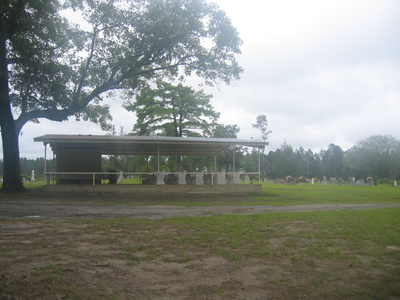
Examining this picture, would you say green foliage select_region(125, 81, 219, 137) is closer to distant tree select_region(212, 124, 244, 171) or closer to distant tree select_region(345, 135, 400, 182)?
distant tree select_region(212, 124, 244, 171)

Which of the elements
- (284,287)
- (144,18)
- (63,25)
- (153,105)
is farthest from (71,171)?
(284,287)

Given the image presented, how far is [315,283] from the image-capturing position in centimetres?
419

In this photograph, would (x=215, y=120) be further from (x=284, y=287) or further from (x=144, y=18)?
(x=284, y=287)

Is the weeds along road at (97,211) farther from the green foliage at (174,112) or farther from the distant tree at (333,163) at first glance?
the distant tree at (333,163)

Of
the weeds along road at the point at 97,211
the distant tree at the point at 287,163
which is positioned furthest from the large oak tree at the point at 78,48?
the distant tree at the point at 287,163

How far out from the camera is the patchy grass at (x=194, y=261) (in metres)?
3.84

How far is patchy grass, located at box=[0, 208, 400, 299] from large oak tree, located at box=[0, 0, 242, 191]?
1119 cm

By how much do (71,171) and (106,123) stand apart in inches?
178

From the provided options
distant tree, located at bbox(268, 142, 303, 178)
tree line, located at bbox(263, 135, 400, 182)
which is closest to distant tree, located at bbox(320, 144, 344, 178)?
tree line, located at bbox(263, 135, 400, 182)

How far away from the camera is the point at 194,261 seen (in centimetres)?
484

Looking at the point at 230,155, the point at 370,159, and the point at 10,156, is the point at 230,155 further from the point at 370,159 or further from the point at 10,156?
the point at 10,156

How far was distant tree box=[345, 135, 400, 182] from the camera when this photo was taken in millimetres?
49938

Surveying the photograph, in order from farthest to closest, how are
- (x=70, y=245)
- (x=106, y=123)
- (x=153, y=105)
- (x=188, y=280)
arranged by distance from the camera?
(x=153, y=105) → (x=106, y=123) → (x=70, y=245) → (x=188, y=280)

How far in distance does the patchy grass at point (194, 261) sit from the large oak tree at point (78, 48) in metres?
11.2
